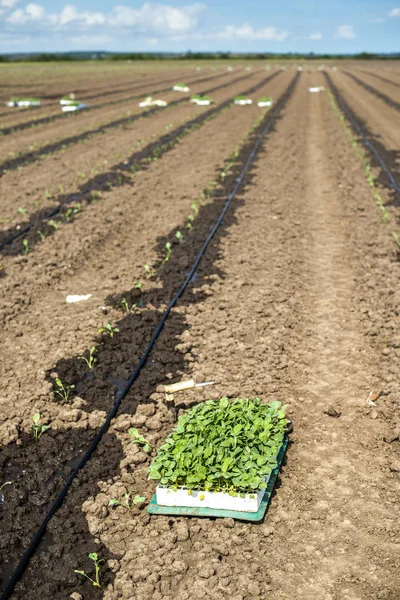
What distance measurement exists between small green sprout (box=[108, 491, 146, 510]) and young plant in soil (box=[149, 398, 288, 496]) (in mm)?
212

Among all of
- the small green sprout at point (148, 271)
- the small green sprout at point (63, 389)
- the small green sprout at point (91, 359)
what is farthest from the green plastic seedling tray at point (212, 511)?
the small green sprout at point (148, 271)

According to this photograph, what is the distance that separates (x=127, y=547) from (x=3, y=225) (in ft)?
26.6

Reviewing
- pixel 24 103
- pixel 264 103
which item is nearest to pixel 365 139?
pixel 264 103

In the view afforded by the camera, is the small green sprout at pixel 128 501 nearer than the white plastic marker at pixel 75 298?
Yes

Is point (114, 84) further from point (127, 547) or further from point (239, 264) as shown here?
point (127, 547)

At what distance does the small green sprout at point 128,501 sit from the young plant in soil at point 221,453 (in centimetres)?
21

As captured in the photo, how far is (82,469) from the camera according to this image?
4.84 metres

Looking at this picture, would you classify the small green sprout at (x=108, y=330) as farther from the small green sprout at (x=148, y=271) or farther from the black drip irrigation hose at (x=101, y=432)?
the small green sprout at (x=148, y=271)

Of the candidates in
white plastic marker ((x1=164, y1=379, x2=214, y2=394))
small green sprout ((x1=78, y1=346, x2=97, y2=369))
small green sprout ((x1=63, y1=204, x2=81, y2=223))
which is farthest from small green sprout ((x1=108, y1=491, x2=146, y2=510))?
small green sprout ((x1=63, y1=204, x2=81, y2=223))

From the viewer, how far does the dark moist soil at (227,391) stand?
3910 millimetres

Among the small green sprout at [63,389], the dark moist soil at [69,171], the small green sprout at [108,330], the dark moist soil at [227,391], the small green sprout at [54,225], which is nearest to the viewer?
the dark moist soil at [227,391]

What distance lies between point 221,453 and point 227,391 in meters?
1.44

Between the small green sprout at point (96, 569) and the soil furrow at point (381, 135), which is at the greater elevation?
the soil furrow at point (381, 135)

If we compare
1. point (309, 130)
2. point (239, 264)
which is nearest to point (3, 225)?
point (239, 264)
